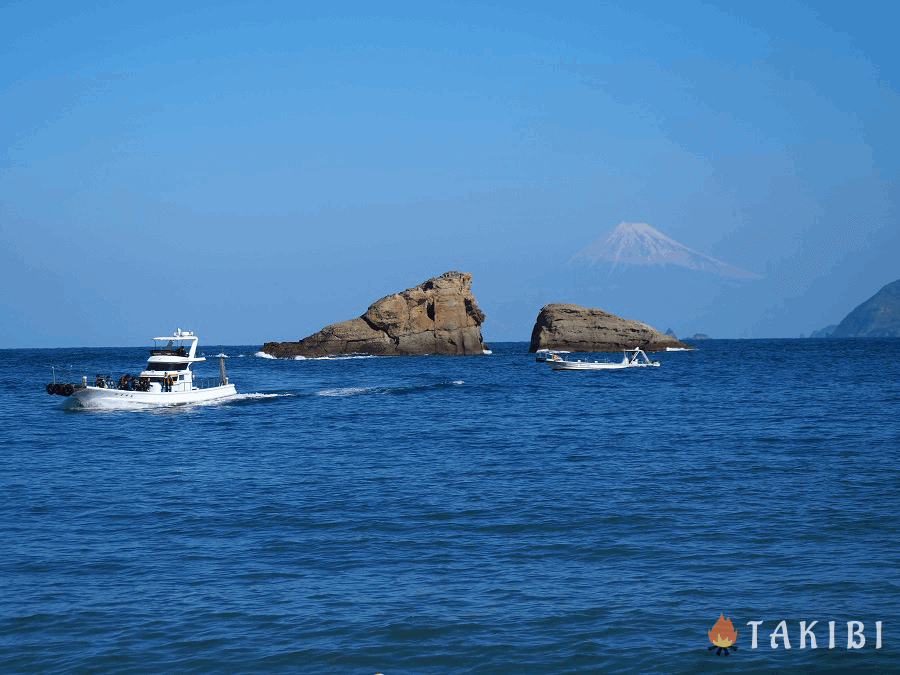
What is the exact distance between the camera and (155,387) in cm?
5431

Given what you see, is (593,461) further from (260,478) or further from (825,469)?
(260,478)

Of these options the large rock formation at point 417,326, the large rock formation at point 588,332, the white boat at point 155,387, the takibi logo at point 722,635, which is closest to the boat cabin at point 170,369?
the white boat at point 155,387

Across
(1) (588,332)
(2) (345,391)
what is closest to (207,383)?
(2) (345,391)

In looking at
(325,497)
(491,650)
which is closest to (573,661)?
(491,650)

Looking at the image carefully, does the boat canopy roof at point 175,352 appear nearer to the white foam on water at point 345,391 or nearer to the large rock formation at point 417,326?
the white foam on water at point 345,391

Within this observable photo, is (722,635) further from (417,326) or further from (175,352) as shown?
(417,326)

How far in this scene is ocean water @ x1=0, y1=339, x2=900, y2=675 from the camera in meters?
11.7

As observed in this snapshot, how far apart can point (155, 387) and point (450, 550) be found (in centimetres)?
4236

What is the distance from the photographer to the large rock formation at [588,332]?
160 meters

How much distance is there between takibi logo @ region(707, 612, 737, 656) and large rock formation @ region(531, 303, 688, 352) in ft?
488

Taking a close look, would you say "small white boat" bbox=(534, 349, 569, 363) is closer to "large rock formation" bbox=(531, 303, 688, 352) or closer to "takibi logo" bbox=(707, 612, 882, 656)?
"large rock formation" bbox=(531, 303, 688, 352)

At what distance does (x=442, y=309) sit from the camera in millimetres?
147750

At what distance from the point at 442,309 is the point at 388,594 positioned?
134198mm

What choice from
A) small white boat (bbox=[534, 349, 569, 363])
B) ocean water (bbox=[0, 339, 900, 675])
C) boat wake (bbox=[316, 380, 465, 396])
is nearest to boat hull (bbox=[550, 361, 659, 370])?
small white boat (bbox=[534, 349, 569, 363])
